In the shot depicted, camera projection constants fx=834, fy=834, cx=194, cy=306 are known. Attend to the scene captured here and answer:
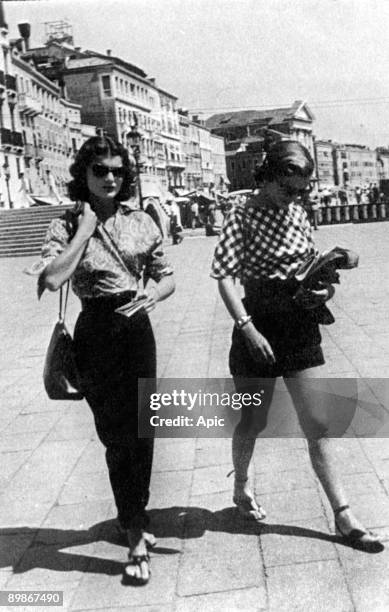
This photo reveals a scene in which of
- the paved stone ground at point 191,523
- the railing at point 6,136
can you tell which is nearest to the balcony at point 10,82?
the railing at point 6,136

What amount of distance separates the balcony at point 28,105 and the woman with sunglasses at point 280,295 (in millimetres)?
49432

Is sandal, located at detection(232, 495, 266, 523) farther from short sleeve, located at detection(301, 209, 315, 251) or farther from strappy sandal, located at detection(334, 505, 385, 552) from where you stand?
short sleeve, located at detection(301, 209, 315, 251)

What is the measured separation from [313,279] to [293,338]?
23 centimetres

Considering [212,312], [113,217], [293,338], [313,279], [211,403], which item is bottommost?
[212,312]

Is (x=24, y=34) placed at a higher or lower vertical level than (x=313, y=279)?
higher

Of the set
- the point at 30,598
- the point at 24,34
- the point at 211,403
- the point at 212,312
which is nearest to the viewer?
the point at 30,598

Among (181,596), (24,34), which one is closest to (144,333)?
(181,596)

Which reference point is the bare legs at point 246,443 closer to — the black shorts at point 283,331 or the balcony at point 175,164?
the black shorts at point 283,331

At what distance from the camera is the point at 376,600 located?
8.20ft

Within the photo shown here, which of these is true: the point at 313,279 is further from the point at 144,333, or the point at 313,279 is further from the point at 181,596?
the point at 181,596

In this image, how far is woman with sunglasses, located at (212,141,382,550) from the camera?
2988 millimetres

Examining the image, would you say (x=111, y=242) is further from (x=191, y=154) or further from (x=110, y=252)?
(x=191, y=154)

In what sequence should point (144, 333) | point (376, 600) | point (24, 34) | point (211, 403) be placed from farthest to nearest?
point (24, 34), point (211, 403), point (144, 333), point (376, 600)

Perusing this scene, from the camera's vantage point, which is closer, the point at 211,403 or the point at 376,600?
the point at 376,600
